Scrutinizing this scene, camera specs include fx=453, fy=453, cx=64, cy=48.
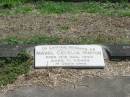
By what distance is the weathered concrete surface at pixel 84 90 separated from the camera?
6205mm

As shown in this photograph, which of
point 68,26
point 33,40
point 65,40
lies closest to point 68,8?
point 68,26

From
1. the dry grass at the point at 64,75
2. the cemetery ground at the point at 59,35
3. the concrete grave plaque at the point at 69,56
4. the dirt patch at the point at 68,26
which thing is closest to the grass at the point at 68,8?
the cemetery ground at the point at 59,35

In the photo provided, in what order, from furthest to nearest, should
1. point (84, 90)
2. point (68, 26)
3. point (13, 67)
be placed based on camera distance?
1. point (68, 26)
2. point (13, 67)
3. point (84, 90)

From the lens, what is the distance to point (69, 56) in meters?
7.04

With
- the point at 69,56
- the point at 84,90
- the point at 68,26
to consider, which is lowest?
the point at 84,90

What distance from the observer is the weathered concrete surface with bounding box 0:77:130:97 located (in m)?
6.20

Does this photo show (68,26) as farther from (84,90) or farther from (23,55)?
(84,90)

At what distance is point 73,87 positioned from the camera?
6.41m

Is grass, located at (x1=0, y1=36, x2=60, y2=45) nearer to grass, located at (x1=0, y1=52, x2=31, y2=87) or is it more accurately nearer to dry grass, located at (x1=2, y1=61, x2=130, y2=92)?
grass, located at (x1=0, y1=52, x2=31, y2=87)

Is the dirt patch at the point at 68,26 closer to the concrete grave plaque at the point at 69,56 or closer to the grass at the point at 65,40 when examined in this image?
the grass at the point at 65,40

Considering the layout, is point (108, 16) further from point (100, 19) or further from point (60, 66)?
point (60, 66)

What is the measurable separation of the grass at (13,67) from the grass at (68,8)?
2645mm

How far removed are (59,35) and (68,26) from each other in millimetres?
561

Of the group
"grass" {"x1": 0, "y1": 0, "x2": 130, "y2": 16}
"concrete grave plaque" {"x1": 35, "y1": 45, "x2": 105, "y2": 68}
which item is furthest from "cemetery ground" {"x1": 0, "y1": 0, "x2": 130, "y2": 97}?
"concrete grave plaque" {"x1": 35, "y1": 45, "x2": 105, "y2": 68}
